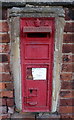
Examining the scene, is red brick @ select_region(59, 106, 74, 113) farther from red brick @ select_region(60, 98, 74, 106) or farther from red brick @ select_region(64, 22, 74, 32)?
red brick @ select_region(64, 22, 74, 32)

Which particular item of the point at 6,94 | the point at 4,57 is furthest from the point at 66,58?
the point at 6,94

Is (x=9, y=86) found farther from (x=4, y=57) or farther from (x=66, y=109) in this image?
(x=66, y=109)

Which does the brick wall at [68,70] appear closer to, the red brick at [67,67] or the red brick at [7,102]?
the red brick at [67,67]

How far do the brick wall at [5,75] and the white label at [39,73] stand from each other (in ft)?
0.79

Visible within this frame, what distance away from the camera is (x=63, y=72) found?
4.96ft

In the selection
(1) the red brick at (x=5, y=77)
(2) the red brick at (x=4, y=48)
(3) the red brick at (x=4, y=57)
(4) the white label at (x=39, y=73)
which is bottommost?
(1) the red brick at (x=5, y=77)

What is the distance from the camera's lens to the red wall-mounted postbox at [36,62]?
1.31 metres

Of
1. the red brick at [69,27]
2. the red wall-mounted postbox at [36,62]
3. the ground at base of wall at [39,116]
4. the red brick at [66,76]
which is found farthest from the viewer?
the ground at base of wall at [39,116]

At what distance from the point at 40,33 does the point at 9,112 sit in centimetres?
82

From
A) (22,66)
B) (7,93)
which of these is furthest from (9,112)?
(22,66)

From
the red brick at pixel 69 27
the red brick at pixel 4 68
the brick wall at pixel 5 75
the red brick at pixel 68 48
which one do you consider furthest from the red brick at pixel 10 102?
the red brick at pixel 69 27

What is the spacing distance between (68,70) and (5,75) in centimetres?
56

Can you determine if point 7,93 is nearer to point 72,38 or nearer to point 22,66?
point 22,66

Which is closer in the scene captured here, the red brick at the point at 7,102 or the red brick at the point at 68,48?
the red brick at the point at 68,48
